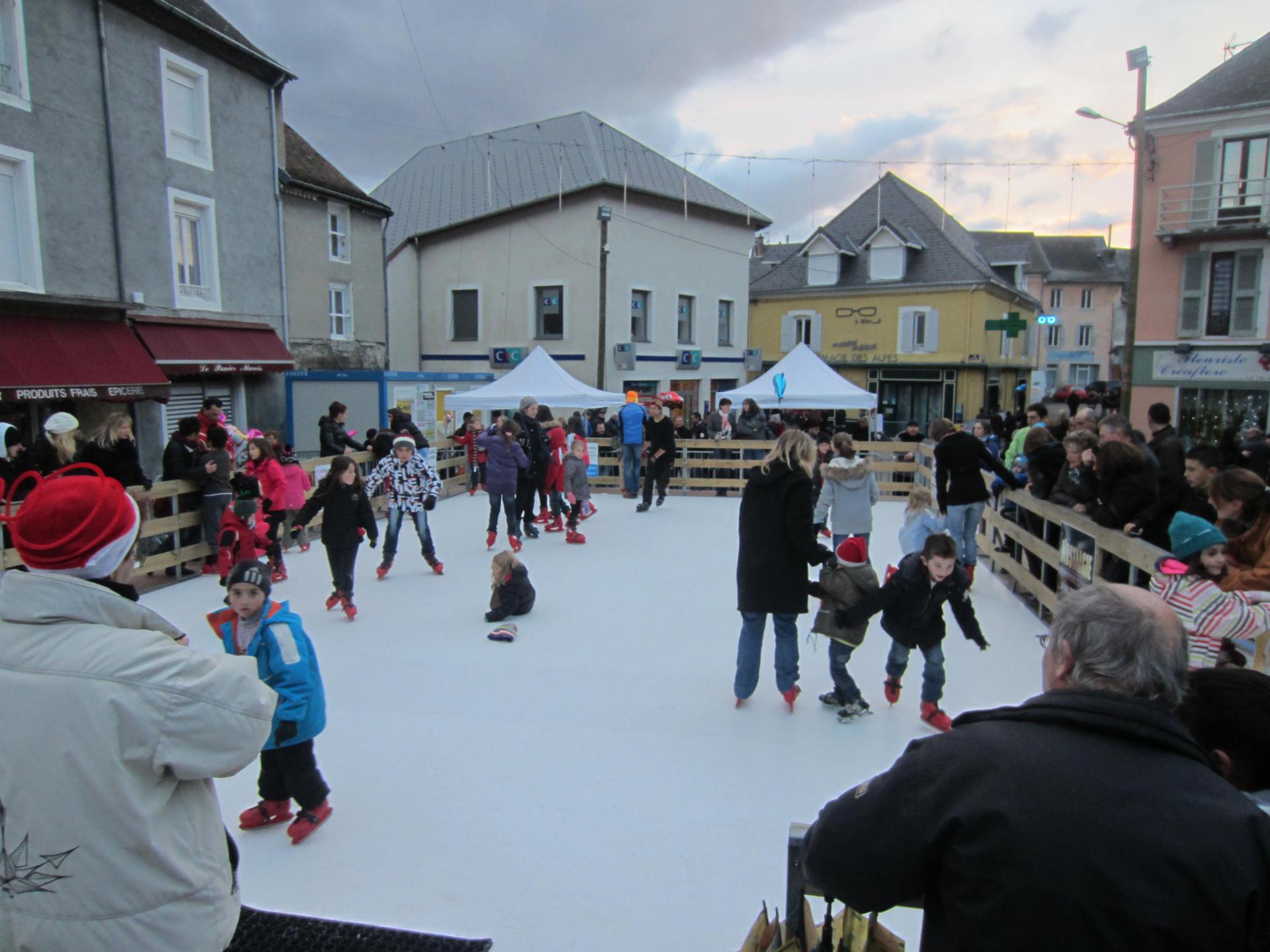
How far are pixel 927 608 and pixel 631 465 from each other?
929cm

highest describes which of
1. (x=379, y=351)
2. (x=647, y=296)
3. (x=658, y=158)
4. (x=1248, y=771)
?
(x=658, y=158)

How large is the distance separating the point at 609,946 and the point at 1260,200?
22.6 m

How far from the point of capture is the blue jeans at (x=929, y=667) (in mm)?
4746

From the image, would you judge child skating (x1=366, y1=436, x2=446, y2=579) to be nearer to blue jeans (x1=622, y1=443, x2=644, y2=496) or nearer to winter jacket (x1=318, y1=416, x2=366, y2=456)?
winter jacket (x1=318, y1=416, x2=366, y2=456)

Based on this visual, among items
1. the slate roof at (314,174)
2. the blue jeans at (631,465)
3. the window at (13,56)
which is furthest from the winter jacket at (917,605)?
the slate roof at (314,174)

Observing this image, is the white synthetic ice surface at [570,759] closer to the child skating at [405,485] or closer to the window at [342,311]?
the child skating at [405,485]

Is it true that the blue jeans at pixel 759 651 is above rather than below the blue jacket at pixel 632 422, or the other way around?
below

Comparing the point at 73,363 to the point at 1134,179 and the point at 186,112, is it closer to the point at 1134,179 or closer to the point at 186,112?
the point at 186,112

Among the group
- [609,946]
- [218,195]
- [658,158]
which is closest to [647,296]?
[658,158]

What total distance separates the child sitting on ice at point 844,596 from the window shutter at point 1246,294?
19454 mm

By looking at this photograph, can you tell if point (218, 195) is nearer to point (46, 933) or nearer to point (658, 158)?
point (658, 158)

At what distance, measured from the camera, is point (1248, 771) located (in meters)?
1.62

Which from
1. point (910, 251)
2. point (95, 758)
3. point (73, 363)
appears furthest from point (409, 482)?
point (910, 251)

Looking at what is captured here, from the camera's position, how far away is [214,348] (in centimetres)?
1484
